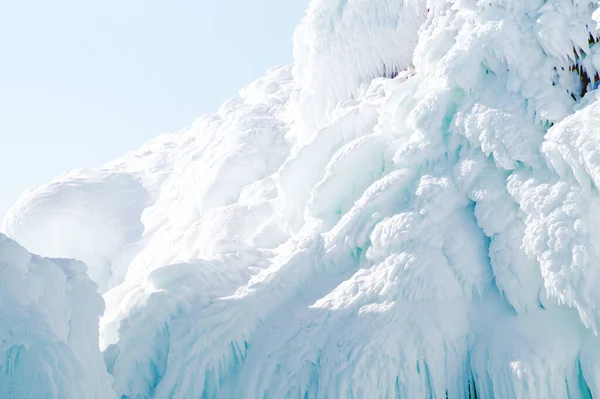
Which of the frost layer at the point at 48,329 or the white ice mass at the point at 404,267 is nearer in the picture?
the frost layer at the point at 48,329

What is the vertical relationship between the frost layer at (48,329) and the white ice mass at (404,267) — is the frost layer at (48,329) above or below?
above

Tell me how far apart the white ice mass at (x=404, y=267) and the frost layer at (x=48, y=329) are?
0.02m

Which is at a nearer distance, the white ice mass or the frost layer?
the frost layer

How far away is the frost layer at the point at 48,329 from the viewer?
260 inches

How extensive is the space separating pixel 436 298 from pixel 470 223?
4.60 feet

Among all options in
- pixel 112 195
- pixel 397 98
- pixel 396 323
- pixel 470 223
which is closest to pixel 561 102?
pixel 470 223

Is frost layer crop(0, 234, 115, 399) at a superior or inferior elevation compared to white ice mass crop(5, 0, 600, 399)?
superior

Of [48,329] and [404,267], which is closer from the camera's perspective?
[48,329]

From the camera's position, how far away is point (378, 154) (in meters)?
11.1

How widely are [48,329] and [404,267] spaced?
4681mm

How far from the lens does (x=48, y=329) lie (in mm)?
7082

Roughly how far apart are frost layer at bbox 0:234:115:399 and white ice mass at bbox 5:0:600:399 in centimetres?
2

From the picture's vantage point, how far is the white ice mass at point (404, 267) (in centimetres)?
782

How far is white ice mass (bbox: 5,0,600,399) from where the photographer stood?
7.82 m
